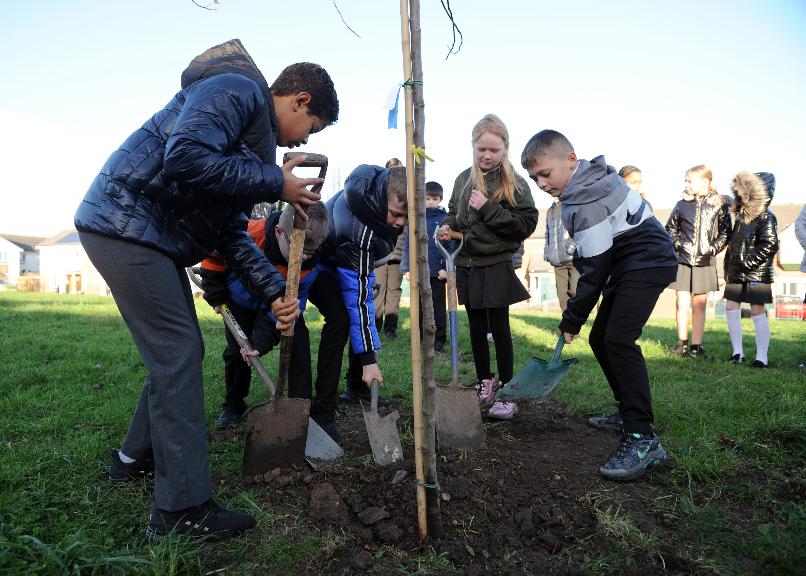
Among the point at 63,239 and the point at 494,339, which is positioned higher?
the point at 63,239

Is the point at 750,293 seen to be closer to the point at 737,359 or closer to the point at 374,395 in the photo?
the point at 737,359

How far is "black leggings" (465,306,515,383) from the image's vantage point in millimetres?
4066

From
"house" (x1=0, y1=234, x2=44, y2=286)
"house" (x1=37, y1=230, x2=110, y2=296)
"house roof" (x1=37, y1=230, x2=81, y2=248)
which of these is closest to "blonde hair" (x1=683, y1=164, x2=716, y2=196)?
"house" (x1=37, y1=230, x2=110, y2=296)

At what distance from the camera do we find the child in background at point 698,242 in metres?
6.41

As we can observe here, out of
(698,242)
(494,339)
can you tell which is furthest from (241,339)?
(698,242)

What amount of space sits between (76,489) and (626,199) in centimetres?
306

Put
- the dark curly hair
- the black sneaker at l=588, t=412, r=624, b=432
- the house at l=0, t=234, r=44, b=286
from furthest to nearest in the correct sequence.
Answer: the house at l=0, t=234, r=44, b=286 → the black sneaker at l=588, t=412, r=624, b=432 → the dark curly hair

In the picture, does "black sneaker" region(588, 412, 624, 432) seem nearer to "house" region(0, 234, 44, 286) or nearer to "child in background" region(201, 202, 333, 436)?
"child in background" region(201, 202, 333, 436)

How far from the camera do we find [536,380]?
11.9 ft

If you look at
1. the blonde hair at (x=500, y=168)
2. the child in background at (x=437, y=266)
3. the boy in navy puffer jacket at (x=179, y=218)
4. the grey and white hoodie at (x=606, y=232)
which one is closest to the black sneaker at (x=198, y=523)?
the boy in navy puffer jacket at (x=179, y=218)

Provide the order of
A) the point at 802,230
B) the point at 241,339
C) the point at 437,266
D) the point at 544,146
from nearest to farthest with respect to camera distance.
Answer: the point at 544,146, the point at 241,339, the point at 802,230, the point at 437,266

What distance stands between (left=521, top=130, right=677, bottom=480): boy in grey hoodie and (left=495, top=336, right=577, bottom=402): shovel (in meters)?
0.45

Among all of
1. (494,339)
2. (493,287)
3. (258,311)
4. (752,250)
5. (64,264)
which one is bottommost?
(64,264)

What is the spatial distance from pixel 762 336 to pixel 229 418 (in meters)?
5.23
